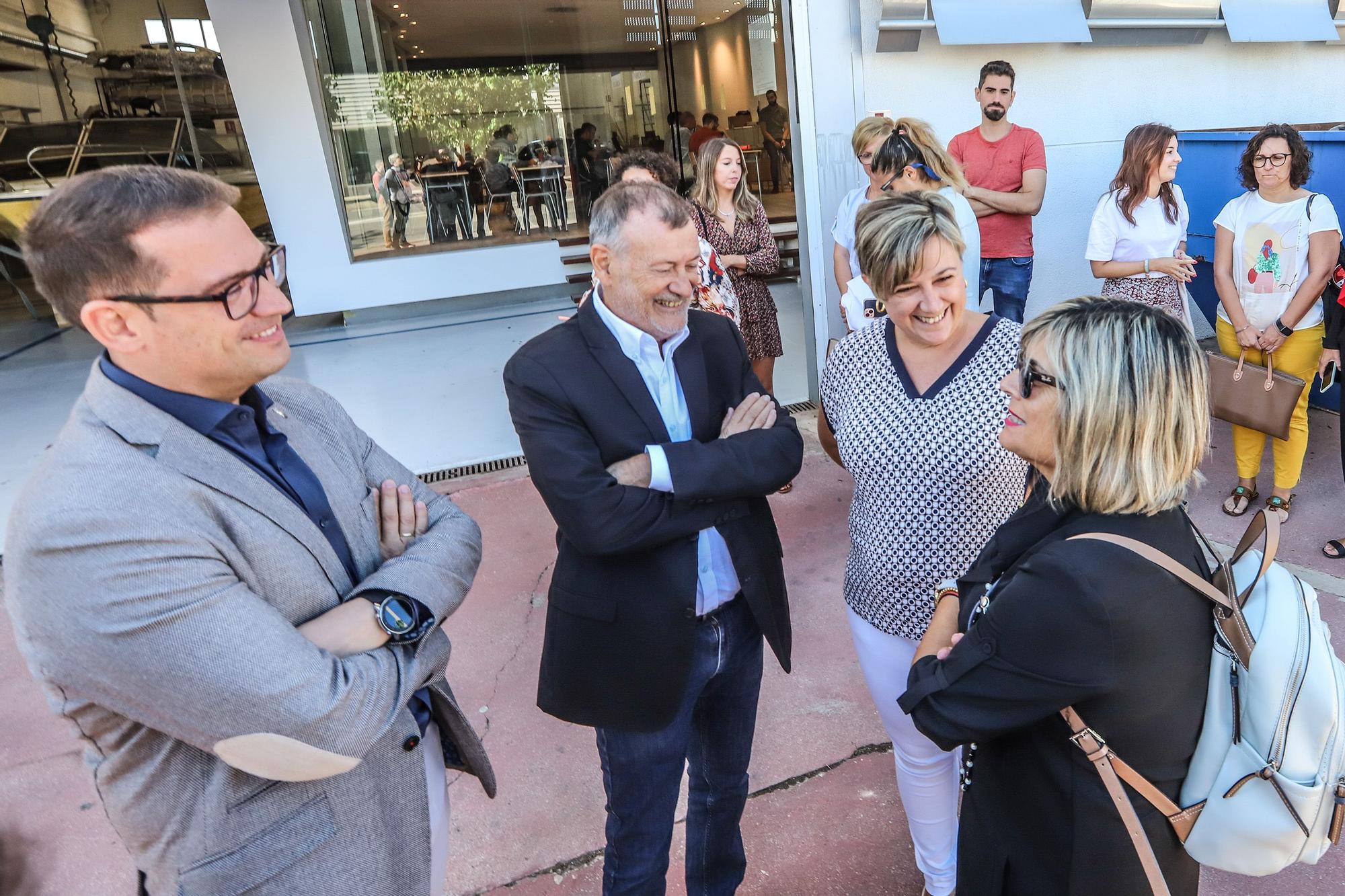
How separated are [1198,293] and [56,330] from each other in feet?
39.4

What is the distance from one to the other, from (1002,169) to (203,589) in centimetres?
483

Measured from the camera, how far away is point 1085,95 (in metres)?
5.80

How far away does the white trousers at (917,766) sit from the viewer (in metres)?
1.99

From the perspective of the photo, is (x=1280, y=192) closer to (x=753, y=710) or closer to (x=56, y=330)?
(x=753, y=710)

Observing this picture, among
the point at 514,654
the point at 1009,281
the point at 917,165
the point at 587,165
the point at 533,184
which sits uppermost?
the point at 587,165

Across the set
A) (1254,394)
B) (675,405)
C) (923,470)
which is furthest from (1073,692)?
(1254,394)

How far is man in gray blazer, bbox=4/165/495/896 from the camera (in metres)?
1.05

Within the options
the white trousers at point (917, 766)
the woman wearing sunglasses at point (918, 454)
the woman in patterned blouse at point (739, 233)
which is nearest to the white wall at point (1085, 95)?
the woman in patterned blouse at point (739, 233)

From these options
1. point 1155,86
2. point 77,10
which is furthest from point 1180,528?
point 77,10

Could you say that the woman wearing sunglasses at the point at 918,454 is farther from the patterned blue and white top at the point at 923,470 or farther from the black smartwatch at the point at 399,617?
the black smartwatch at the point at 399,617

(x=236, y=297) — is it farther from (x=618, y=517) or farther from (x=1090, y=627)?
(x=1090, y=627)

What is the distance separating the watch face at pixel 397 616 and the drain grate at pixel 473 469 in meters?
3.73

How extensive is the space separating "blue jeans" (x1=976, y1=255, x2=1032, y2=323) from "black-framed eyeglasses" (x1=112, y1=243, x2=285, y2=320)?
4502mm

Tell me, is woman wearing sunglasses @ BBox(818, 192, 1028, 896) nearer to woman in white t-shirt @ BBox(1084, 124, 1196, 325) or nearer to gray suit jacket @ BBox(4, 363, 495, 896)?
gray suit jacket @ BBox(4, 363, 495, 896)
